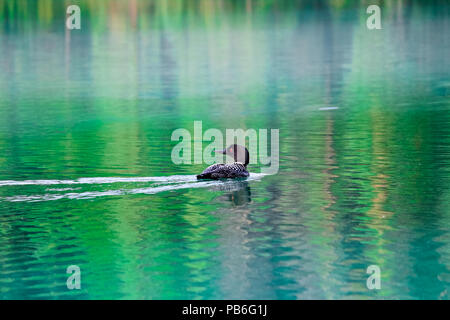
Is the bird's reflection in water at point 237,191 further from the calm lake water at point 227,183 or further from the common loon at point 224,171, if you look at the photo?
the common loon at point 224,171

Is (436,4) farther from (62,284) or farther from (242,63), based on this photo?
(62,284)

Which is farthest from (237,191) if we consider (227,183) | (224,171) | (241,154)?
(241,154)

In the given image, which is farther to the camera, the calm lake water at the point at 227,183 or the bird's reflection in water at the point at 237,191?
the bird's reflection in water at the point at 237,191

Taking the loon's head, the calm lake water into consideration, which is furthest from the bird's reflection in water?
the loon's head

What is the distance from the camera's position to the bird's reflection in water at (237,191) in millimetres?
17500

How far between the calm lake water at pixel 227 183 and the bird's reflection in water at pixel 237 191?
37 mm

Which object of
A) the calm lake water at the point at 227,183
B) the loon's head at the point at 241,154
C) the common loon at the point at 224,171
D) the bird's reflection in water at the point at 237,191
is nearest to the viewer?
the calm lake water at the point at 227,183

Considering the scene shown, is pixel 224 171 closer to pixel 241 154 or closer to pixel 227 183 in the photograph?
pixel 227 183

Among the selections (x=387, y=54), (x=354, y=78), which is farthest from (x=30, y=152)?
(x=387, y=54)

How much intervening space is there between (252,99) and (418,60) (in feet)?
55.6

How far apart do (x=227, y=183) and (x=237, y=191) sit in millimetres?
768

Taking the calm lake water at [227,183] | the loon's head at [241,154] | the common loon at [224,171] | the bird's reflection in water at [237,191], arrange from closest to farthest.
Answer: the calm lake water at [227,183] → the bird's reflection in water at [237,191] → the common loon at [224,171] → the loon's head at [241,154]

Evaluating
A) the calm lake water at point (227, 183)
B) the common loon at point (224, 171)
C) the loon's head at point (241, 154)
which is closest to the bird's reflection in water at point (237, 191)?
the calm lake water at point (227, 183)

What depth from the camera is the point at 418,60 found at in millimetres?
52781
